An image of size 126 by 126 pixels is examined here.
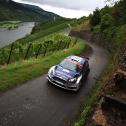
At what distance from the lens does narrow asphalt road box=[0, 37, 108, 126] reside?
13805 millimetres

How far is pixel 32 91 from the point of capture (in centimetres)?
1772

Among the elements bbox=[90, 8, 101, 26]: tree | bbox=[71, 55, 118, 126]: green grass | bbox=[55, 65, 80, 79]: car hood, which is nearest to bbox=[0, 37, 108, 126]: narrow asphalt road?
bbox=[71, 55, 118, 126]: green grass

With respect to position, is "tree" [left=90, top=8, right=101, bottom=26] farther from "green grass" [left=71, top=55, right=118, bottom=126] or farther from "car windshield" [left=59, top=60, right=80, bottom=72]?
"green grass" [left=71, top=55, right=118, bottom=126]

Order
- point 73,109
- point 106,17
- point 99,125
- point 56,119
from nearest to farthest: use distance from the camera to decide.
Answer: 1. point 99,125
2. point 56,119
3. point 73,109
4. point 106,17

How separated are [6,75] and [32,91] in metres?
2.39

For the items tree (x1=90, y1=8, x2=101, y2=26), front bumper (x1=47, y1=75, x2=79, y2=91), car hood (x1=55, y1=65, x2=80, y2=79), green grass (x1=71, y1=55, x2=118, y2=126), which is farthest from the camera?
tree (x1=90, y1=8, x2=101, y2=26)

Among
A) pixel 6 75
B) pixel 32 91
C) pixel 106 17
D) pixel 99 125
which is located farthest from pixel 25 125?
pixel 106 17

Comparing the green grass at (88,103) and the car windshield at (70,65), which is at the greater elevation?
the car windshield at (70,65)

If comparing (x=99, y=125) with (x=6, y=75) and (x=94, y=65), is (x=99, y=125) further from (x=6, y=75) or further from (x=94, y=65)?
(x=94, y=65)

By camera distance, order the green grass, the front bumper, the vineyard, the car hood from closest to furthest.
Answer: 1. the green grass
2. the front bumper
3. the car hood
4. the vineyard

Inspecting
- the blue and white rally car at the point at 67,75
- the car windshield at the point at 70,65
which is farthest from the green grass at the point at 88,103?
the car windshield at the point at 70,65

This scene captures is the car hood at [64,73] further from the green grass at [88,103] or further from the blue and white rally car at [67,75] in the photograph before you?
the green grass at [88,103]

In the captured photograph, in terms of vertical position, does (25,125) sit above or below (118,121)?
below

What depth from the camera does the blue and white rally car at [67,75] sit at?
1925 cm
